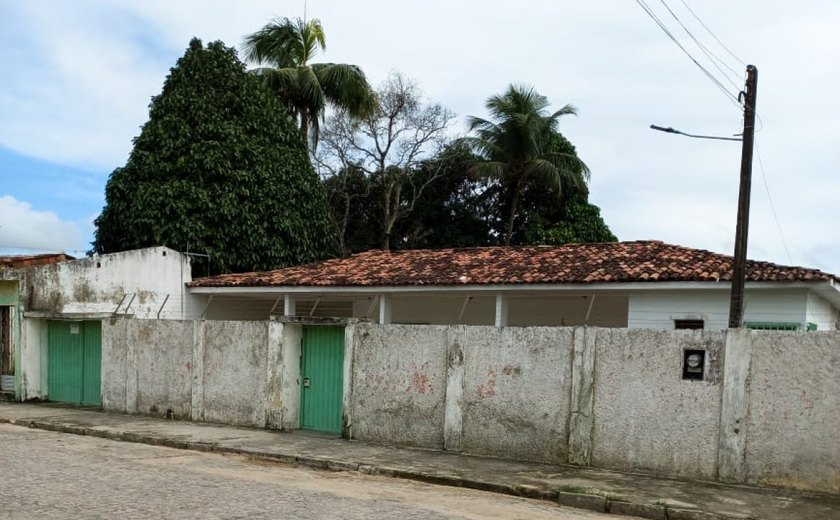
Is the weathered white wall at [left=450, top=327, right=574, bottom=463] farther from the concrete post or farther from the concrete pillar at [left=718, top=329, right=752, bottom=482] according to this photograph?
the concrete post

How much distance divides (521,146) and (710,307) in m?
16.9

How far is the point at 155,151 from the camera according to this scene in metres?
22.2

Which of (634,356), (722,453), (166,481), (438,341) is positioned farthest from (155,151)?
(722,453)

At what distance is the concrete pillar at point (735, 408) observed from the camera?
975 centimetres

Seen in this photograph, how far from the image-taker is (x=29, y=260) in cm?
1914

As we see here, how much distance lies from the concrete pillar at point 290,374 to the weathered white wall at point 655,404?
581 cm

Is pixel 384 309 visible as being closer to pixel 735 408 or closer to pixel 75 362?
pixel 75 362

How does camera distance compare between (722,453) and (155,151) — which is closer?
(722,453)

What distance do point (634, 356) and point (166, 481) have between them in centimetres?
624

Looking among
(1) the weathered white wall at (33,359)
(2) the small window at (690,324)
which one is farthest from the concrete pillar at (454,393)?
(1) the weathered white wall at (33,359)

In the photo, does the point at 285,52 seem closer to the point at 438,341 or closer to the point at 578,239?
the point at 578,239

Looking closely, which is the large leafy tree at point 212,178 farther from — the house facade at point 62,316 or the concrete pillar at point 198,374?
the concrete pillar at point 198,374

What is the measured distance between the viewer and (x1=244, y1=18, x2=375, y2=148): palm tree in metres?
27.2

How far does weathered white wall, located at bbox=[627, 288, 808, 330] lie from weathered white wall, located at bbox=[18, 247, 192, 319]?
11.3 meters
